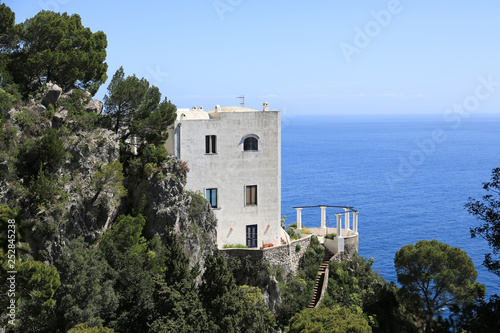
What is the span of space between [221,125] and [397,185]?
244 feet

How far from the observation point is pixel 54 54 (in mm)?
32688

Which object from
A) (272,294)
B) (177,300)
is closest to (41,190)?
(177,300)

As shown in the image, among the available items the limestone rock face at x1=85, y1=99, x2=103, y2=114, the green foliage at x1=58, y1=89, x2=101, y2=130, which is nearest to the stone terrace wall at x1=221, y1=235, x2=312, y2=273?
the green foliage at x1=58, y1=89, x2=101, y2=130

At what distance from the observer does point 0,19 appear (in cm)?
3256

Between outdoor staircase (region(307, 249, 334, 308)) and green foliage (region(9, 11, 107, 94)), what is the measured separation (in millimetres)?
18401

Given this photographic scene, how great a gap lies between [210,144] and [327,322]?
1268 centimetres

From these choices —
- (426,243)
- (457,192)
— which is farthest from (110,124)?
(457,192)

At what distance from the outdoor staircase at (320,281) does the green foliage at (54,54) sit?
18.4m

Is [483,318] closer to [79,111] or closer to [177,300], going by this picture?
[177,300]

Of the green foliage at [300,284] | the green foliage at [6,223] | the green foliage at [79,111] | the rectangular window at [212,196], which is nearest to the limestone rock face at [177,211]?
the rectangular window at [212,196]

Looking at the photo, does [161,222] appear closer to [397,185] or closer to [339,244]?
[339,244]

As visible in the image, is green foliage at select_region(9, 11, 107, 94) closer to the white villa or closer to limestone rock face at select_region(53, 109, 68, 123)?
limestone rock face at select_region(53, 109, 68, 123)

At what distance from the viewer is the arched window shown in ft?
124

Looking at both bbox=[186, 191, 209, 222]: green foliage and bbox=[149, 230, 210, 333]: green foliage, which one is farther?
bbox=[186, 191, 209, 222]: green foliage
